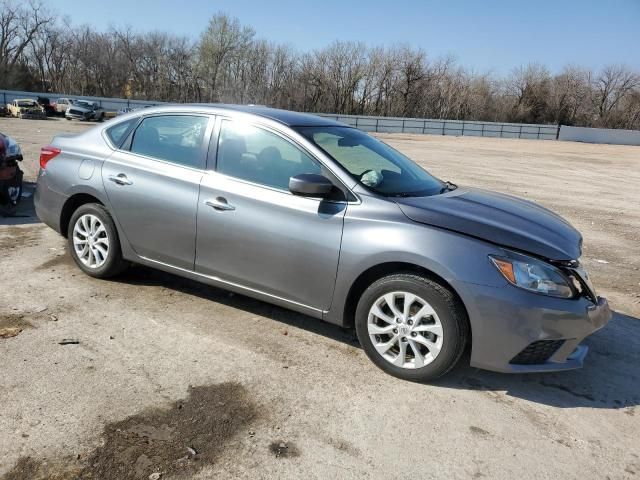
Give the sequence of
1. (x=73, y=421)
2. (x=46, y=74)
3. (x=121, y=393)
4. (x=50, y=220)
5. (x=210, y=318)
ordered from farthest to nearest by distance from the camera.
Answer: (x=46, y=74) < (x=50, y=220) < (x=210, y=318) < (x=121, y=393) < (x=73, y=421)

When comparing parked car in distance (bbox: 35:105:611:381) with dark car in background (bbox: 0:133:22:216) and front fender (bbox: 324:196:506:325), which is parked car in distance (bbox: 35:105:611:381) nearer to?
front fender (bbox: 324:196:506:325)

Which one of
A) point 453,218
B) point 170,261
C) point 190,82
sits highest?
point 190,82

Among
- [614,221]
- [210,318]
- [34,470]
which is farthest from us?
[614,221]

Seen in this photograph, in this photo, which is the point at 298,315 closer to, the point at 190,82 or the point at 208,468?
the point at 208,468

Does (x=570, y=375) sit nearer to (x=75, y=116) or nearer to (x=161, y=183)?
(x=161, y=183)

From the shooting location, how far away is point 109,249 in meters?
4.80

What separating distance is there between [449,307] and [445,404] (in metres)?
0.59

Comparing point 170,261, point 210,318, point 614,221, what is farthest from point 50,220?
point 614,221

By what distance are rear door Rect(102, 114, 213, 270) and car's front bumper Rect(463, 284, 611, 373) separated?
224cm

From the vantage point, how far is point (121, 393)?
3.22m

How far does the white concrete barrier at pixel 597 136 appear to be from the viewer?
58.8 metres

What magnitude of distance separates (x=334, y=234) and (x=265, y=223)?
1.79 feet

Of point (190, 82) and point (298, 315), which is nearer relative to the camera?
point (298, 315)

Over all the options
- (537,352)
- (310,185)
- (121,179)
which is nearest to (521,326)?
(537,352)
